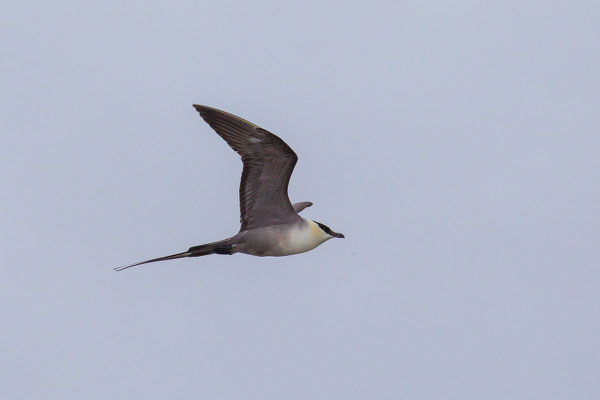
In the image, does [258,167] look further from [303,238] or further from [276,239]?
[303,238]

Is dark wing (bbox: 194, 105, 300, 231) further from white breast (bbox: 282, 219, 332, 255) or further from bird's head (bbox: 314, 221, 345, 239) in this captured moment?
bird's head (bbox: 314, 221, 345, 239)

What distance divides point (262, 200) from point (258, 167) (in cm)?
61

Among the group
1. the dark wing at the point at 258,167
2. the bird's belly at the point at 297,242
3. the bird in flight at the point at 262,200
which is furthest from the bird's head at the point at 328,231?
the dark wing at the point at 258,167

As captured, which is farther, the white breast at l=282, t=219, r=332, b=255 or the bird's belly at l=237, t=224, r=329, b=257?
the white breast at l=282, t=219, r=332, b=255

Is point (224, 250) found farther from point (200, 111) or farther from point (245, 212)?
point (200, 111)

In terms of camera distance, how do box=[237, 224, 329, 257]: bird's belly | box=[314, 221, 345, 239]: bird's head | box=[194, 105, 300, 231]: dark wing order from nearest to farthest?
box=[194, 105, 300, 231]: dark wing, box=[237, 224, 329, 257]: bird's belly, box=[314, 221, 345, 239]: bird's head

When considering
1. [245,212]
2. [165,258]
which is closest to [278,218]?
[245,212]

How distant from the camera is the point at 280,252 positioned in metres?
16.2

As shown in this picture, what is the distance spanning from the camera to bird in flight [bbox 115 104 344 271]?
15641 millimetres

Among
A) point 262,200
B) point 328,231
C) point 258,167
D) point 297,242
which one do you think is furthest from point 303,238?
point 258,167

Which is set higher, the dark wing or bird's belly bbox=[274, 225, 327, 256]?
the dark wing

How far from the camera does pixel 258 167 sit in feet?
52.2

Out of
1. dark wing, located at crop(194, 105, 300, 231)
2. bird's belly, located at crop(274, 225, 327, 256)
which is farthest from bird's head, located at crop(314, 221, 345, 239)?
dark wing, located at crop(194, 105, 300, 231)

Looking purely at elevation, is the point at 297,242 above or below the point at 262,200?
below
